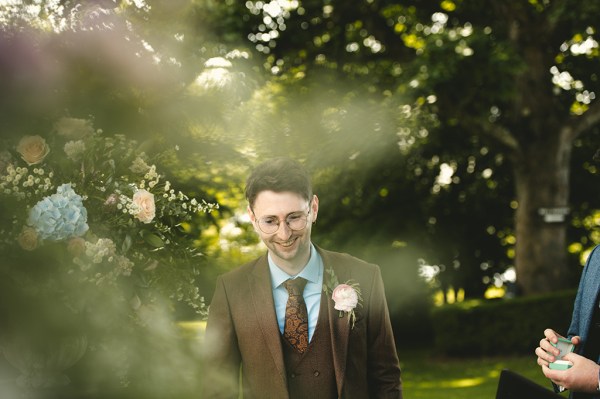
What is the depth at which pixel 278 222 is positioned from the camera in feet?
8.55

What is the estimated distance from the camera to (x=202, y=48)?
4.61 m

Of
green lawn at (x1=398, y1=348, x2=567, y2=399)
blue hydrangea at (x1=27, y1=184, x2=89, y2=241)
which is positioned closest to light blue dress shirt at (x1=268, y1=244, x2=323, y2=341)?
blue hydrangea at (x1=27, y1=184, x2=89, y2=241)

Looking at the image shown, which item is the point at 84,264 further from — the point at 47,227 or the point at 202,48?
the point at 202,48

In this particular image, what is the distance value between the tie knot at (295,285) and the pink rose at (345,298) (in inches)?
5.0

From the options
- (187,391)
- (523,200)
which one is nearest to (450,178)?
(523,200)

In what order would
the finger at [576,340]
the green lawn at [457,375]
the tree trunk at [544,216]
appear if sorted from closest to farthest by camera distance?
the finger at [576,340], the green lawn at [457,375], the tree trunk at [544,216]

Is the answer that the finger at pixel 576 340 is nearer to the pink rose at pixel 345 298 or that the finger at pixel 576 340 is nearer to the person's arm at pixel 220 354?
the pink rose at pixel 345 298

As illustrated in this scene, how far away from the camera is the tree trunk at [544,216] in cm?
1269

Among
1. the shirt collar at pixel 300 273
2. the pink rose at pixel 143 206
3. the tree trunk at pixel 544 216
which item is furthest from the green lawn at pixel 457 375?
the pink rose at pixel 143 206

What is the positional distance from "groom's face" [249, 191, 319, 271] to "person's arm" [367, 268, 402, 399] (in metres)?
0.36

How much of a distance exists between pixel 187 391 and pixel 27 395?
2.13 feet

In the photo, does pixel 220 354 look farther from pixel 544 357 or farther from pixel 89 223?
pixel 544 357

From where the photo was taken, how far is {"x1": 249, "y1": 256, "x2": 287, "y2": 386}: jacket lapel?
2600 millimetres

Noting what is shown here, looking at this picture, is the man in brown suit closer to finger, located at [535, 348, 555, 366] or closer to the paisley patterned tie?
the paisley patterned tie
